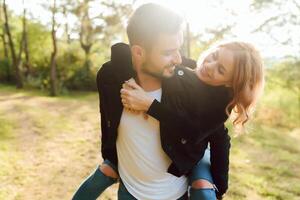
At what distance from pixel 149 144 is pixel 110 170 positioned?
468 millimetres

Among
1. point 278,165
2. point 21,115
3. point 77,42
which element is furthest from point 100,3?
point 278,165

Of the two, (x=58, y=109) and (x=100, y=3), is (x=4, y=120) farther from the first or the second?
(x=100, y=3)

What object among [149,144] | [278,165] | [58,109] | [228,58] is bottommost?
[58,109]

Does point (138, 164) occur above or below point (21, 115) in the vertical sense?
above

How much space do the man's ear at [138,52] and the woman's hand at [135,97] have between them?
14 centimetres

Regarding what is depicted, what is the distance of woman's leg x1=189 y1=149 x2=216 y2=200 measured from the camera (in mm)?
2139

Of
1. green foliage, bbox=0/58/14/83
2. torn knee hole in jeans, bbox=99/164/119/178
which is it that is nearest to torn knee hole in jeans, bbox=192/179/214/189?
torn knee hole in jeans, bbox=99/164/119/178

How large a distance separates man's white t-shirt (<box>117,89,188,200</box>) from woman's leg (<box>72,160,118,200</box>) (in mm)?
189

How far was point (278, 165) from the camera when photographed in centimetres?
611

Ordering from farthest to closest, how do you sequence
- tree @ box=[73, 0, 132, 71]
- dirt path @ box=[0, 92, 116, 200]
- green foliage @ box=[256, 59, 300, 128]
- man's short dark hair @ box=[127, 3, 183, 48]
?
tree @ box=[73, 0, 132, 71], green foliage @ box=[256, 59, 300, 128], dirt path @ box=[0, 92, 116, 200], man's short dark hair @ box=[127, 3, 183, 48]

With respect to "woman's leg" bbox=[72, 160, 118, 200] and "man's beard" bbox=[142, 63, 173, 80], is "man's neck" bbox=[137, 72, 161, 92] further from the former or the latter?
"woman's leg" bbox=[72, 160, 118, 200]

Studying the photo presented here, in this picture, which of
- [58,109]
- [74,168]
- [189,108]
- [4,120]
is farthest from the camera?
[58,109]

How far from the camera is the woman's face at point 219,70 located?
2012mm

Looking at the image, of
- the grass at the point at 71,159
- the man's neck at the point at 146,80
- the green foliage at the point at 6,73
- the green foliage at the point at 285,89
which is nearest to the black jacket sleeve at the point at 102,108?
the man's neck at the point at 146,80
